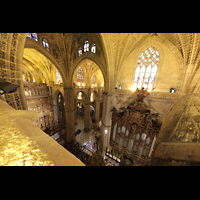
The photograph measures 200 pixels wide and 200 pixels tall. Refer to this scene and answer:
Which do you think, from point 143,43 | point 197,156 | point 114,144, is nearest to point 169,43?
point 143,43

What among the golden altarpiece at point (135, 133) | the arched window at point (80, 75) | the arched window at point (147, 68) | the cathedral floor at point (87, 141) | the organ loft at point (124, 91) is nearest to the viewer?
the organ loft at point (124, 91)

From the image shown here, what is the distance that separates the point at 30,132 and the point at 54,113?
13012 mm

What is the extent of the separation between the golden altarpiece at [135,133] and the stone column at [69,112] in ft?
20.2

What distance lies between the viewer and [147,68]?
6.75 m

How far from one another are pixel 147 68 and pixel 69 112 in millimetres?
10413

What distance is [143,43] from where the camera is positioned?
251 inches

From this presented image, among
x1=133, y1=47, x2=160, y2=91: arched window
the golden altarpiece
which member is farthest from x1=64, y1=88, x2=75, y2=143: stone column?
x1=133, y1=47, x2=160, y2=91: arched window

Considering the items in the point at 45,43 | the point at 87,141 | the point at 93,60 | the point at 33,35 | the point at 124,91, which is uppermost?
the point at 33,35

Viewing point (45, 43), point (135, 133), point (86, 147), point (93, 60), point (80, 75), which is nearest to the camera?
point (135, 133)

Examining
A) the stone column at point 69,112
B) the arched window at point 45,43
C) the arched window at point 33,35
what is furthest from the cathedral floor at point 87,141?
the arched window at point 33,35

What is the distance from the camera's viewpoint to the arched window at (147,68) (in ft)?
21.0

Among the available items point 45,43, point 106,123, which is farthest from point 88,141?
point 45,43

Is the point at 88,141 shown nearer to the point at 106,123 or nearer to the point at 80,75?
the point at 106,123

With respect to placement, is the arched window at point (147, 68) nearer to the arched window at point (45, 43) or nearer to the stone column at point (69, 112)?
the stone column at point (69, 112)
